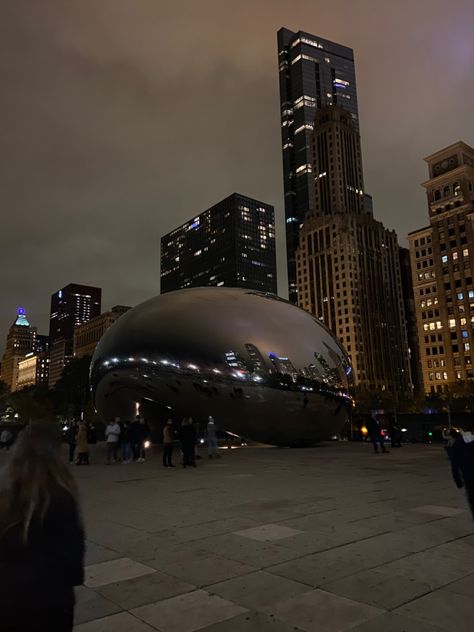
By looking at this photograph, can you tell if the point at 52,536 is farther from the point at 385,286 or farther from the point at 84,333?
the point at 84,333

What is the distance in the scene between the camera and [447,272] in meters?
126

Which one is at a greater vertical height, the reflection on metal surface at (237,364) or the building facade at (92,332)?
the building facade at (92,332)

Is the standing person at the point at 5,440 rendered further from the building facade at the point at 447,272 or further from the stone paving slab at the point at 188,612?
the building facade at the point at 447,272

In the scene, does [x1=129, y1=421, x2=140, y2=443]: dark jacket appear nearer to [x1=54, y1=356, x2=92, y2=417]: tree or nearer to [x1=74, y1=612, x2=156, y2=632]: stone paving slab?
[x1=74, y1=612, x2=156, y2=632]: stone paving slab

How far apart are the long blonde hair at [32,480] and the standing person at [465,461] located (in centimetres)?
512

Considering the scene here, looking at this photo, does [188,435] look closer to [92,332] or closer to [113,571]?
[113,571]

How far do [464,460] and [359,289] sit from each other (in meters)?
153

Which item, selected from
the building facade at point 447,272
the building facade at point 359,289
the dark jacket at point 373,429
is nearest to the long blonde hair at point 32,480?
the dark jacket at point 373,429

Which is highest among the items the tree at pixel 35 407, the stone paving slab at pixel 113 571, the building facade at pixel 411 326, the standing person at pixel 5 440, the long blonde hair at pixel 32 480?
the building facade at pixel 411 326

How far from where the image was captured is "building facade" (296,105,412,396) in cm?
15162

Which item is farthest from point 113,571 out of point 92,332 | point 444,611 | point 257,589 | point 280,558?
point 92,332

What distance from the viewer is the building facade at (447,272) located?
12131 centimetres

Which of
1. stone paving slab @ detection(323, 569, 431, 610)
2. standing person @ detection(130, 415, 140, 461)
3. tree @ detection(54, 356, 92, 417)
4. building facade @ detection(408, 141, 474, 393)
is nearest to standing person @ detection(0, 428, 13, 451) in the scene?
standing person @ detection(130, 415, 140, 461)

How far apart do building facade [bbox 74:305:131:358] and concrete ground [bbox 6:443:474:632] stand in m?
159
